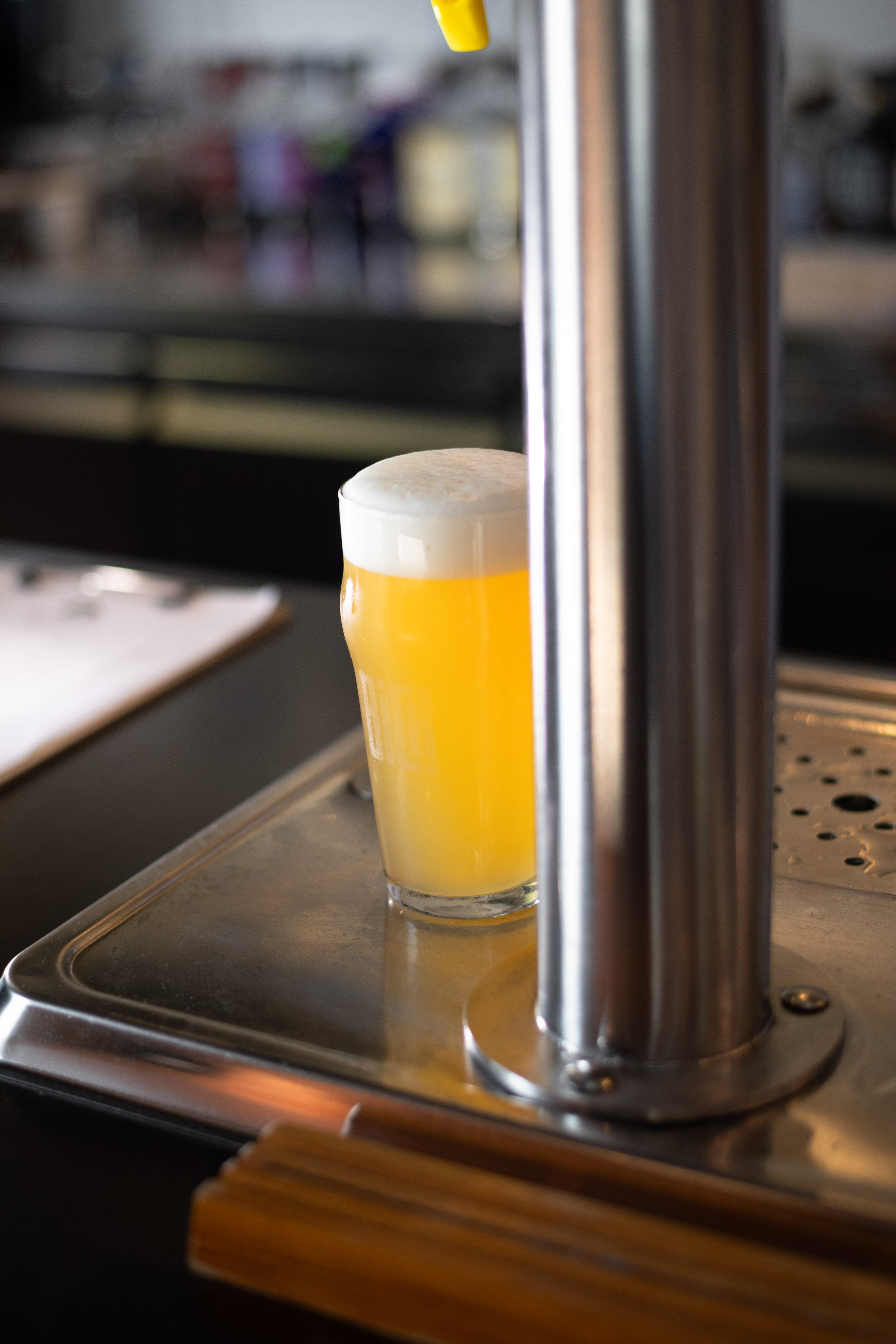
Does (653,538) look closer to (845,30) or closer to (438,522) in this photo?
(438,522)

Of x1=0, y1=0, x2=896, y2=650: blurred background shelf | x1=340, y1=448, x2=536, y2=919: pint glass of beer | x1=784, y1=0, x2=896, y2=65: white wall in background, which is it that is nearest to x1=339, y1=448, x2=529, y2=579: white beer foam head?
x1=340, y1=448, x2=536, y2=919: pint glass of beer

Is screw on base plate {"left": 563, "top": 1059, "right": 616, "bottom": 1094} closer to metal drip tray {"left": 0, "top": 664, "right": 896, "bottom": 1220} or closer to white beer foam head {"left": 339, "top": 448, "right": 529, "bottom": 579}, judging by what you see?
metal drip tray {"left": 0, "top": 664, "right": 896, "bottom": 1220}

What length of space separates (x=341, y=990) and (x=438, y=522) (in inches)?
6.6

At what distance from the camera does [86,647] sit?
91cm

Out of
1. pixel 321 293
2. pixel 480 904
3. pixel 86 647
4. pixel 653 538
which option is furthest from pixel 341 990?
pixel 321 293

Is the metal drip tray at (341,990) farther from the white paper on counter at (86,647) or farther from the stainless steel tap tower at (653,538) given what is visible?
the white paper on counter at (86,647)

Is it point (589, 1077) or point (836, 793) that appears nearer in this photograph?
point (589, 1077)

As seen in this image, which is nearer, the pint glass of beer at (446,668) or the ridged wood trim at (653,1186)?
the ridged wood trim at (653,1186)

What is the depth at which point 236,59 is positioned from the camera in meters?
2.89

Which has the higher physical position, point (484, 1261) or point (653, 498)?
point (653, 498)

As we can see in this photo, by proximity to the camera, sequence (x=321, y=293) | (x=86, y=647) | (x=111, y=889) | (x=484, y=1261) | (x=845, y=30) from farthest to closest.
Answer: (x=845, y=30), (x=321, y=293), (x=86, y=647), (x=111, y=889), (x=484, y=1261)

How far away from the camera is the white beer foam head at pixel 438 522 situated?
0.52m

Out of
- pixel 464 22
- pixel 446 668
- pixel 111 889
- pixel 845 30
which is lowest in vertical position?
pixel 111 889

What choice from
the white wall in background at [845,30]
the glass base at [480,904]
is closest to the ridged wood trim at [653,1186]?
the glass base at [480,904]
